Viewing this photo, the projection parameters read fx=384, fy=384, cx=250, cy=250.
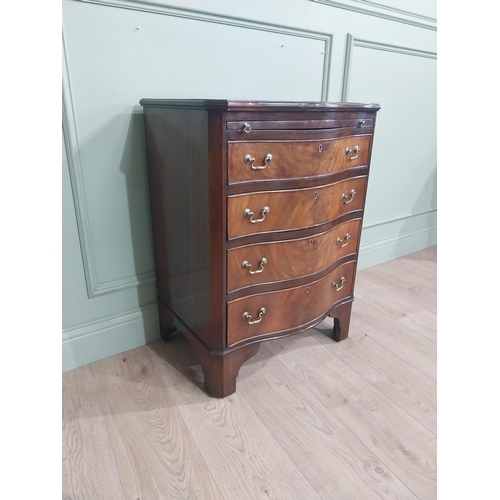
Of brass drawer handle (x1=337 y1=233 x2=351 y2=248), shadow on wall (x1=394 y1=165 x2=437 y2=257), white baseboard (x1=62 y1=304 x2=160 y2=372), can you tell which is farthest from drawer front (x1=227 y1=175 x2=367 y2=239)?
shadow on wall (x1=394 y1=165 x2=437 y2=257)

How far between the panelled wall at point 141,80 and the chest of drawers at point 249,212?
0.11 metres

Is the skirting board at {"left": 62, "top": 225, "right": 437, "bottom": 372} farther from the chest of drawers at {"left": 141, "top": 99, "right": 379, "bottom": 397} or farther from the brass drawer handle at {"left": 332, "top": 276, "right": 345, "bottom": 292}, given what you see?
the brass drawer handle at {"left": 332, "top": 276, "right": 345, "bottom": 292}

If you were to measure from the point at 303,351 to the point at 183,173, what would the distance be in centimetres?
85

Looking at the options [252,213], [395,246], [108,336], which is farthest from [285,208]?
[395,246]

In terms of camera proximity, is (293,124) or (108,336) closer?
(293,124)

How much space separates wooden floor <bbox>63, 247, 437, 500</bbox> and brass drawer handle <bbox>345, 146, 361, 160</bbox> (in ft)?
2.50

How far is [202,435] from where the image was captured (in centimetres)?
113

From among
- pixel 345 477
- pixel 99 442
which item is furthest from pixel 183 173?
pixel 345 477

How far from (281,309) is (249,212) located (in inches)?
14.7

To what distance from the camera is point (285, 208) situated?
1.14m

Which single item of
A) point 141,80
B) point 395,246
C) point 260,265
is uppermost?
point 141,80

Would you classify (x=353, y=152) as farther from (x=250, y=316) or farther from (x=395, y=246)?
(x=395, y=246)

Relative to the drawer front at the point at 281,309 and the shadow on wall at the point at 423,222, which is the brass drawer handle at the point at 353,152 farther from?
the shadow on wall at the point at 423,222

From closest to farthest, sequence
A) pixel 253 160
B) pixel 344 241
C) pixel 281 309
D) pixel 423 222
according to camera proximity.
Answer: pixel 253 160 → pixel 281 309 → pixel 344 241 → pixel 423 222
